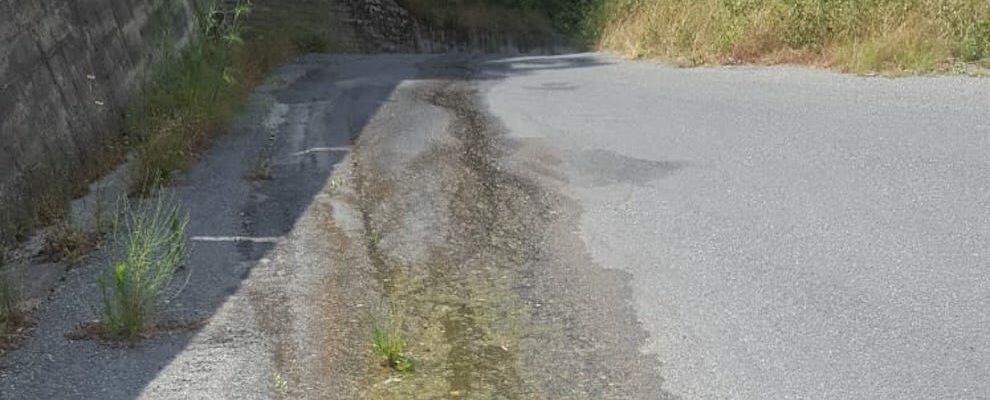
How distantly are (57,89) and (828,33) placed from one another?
7556mm

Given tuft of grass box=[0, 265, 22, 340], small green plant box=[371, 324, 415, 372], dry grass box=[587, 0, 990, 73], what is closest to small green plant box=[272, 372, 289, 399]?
small green plant box=[371, 324, 415, 372]

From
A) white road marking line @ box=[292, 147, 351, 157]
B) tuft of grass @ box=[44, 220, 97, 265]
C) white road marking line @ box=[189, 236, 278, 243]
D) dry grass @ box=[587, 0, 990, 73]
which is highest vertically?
tuft of grass @ box=[44, 220, 97, 265]

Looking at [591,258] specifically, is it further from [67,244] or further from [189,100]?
Result: [189,100]

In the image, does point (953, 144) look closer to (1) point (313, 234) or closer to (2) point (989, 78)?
(2) point (989, 78)

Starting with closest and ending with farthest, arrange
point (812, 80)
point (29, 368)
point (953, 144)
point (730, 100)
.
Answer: point (29, 368) < point (953, 144) < point (730, 100) < point (812, 80)

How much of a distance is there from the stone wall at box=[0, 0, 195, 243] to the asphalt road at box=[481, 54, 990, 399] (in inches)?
114

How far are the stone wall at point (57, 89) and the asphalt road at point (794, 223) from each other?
2.90m

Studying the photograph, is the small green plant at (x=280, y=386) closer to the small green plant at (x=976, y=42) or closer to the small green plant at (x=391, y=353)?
the small green plant at (x=391, y=353)

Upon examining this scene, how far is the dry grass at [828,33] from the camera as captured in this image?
11578mm

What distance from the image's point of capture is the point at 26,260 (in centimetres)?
639

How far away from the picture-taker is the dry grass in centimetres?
1158

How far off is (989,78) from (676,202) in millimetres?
4382

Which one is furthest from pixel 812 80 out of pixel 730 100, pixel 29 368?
pixel 29 368

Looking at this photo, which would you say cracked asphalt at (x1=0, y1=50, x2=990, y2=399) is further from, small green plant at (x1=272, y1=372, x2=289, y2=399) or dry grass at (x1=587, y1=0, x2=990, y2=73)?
dry grass at (x1=587, y1=0, x2=990, y2=73)
